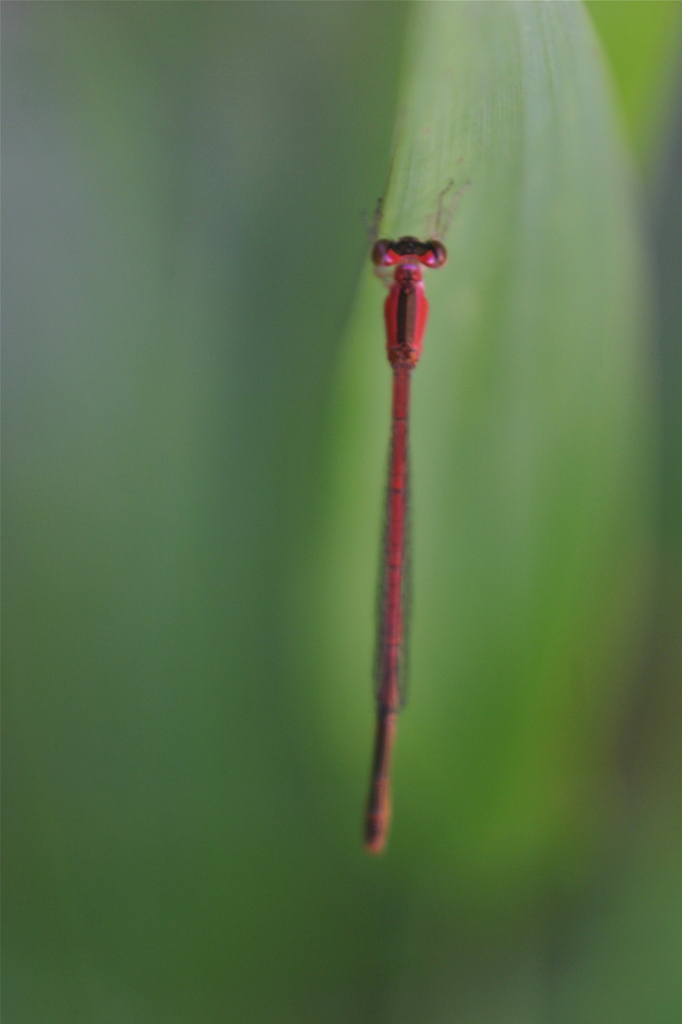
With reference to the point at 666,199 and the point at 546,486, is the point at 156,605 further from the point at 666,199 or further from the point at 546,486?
the point at 666,199

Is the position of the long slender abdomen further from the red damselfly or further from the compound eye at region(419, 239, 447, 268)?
the compound eye at region(419, 239, 447, 268)

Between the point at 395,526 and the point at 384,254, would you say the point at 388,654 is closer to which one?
the point at 395,526

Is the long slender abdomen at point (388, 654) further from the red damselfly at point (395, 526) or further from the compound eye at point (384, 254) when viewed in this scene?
the compound eye at point (384, 254)

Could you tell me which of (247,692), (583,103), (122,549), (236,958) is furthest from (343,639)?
(583,103)

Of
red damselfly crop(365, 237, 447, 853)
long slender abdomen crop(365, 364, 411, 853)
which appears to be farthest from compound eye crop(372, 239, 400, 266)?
long slender abdomen crop(365, 364, 411, 853)

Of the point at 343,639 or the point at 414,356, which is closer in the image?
the point at 414,356

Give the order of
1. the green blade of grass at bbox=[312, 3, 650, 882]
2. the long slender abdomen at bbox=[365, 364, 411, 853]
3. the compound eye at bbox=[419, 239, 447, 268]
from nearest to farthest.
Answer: the green blade of grass at bbox=[312, 3, 650, 882] → the compound eye at bbox=[419, 239, 447, 268] → the long slender abdomen at bbox=[365, 364, 411, 853]

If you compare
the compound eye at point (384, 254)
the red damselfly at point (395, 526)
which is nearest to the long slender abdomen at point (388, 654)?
the red damselfly at point (395, 526)

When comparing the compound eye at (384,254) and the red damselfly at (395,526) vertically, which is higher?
the compound eye at (384,254)

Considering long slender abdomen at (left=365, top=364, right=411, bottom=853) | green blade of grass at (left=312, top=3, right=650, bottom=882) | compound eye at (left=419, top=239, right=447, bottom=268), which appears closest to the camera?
green blade of grass at (left=312, top=3, right=650, bottom=882)
